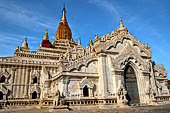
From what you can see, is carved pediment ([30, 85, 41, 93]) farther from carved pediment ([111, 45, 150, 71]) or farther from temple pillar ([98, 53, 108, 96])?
carved pediment ([111, 45, 150, 71])

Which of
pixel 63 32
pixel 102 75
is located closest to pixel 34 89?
pixel 102 75

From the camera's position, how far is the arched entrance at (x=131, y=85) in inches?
839

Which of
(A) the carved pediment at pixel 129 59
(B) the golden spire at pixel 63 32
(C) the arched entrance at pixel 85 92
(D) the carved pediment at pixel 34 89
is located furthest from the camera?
(B) the golden spire at pixel 63 32

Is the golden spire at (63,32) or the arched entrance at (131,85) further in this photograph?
the golden spire at (63,32)

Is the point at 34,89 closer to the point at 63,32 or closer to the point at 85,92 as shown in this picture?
the point at 85,92

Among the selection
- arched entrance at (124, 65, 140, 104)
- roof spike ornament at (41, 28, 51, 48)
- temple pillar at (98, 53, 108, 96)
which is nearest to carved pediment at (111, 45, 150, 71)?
arched entrance at (124, 65, 140, 104)

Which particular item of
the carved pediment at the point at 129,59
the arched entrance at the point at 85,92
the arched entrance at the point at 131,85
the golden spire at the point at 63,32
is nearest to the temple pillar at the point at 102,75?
the carved pediment at the point at 129,59

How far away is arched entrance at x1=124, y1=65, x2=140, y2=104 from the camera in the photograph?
21300 millimetres

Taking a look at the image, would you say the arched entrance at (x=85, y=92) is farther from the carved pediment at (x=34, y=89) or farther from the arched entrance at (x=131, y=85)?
the carved pediment at (x=34, y=89)

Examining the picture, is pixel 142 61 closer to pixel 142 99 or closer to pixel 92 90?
pixel 142 99

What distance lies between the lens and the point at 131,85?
2212 centimetres

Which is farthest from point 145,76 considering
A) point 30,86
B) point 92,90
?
point 30,86

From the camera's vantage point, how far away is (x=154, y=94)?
2312cm

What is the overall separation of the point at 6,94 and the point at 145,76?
23.5 m
